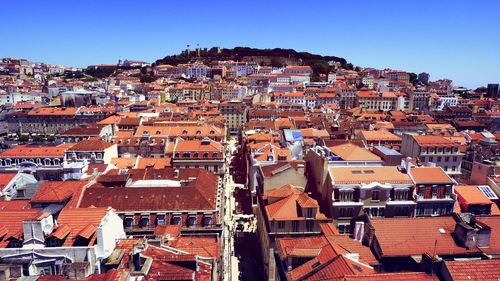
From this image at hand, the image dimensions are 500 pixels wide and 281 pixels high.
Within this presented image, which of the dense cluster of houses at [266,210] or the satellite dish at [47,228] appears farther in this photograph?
the satellite dish at [47,228]

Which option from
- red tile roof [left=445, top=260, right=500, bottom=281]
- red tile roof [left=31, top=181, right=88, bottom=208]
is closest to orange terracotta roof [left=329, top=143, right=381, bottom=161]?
red tile roof [left=445, top=260, right=500, bottom=281]

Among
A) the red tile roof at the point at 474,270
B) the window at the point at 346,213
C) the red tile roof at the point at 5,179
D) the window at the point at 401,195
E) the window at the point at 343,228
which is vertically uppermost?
the window at the point at 401,195

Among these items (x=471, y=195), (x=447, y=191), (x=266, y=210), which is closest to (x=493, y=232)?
(x=447, y=191)

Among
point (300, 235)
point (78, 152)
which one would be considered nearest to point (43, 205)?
point (78, 152)

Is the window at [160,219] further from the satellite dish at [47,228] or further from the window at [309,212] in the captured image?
the window at [309,212]

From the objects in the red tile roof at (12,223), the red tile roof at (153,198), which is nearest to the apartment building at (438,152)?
the red tile roof at (153,198)

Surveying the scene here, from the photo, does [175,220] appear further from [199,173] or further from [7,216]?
[7,216]

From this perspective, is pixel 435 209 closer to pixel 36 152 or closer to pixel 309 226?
pixel 309 226

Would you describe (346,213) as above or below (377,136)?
below

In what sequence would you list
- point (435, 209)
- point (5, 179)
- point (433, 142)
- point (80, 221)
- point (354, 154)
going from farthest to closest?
1. point (433, 142)
2. point (354, 154)
3. point (5, 179)
4. point (435, 209)
5. point (80, 221)
